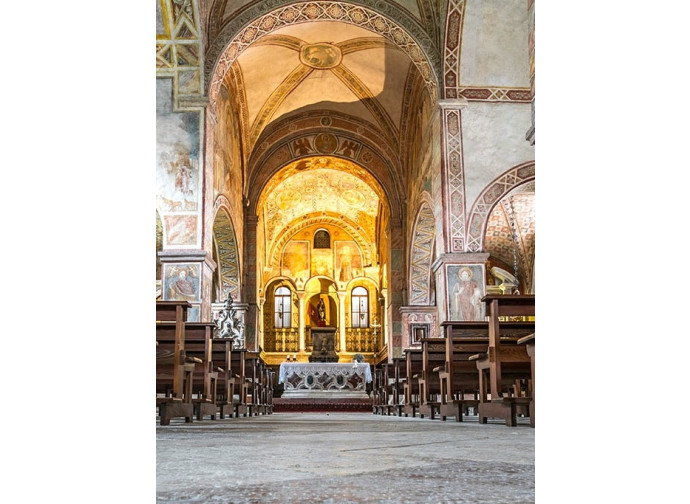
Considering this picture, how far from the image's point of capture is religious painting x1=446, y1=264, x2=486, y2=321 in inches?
540

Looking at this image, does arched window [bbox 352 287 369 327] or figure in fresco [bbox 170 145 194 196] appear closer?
figure in fresco [bbox 170 145 194 196]

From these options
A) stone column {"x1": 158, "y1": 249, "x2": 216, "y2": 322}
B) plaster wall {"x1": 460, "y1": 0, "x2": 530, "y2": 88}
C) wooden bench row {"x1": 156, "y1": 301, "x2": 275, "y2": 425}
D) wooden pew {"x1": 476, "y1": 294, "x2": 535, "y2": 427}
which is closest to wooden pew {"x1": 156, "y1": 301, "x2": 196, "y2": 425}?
wooden bench row {"x1": 156, "y1": 301, "x2": 275, "y2": 425}

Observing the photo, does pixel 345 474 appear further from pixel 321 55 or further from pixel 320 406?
pixel 321 55

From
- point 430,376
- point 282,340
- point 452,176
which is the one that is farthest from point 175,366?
point 282,340

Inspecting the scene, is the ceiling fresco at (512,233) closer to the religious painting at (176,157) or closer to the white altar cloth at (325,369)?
the white altar cloth at (325,369)

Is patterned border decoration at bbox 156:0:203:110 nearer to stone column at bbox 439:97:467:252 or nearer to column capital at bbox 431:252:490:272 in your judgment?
stone column at bbox 439:97:467:252

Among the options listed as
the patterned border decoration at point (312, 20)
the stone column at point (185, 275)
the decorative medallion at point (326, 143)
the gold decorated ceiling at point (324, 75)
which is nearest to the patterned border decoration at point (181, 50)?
the patterned border decoration at point (312, 20)

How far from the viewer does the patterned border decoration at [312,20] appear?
14.8 meters

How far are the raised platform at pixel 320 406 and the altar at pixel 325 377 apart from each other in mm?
1862

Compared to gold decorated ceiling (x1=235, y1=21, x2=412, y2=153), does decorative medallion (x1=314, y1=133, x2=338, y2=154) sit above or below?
below

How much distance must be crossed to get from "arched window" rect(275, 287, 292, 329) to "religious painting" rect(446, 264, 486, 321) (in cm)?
1787

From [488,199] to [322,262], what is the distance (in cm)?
1831
